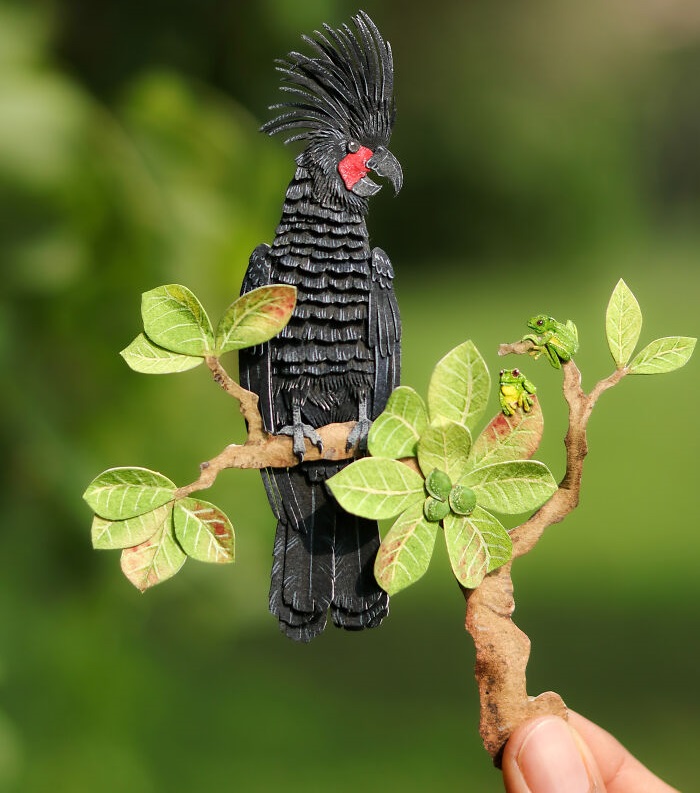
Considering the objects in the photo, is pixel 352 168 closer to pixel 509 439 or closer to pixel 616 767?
pixel 509 439

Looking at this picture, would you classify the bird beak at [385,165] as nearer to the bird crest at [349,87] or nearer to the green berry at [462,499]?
the bird crest at [349,87]

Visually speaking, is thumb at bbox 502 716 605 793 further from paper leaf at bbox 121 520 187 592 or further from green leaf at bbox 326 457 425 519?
paper leaf at bbox 121 520 187 592

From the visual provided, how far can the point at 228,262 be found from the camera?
1.64m

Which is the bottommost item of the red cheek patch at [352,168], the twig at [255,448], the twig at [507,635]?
the twig at [507,635]

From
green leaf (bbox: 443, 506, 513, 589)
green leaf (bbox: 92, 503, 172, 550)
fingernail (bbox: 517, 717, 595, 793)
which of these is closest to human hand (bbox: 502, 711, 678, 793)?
fingernail (bbox: 517, 717, 595, 793)

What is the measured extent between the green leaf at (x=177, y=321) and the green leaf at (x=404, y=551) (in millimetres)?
238

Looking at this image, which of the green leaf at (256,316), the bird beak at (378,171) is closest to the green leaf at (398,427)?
the green leaf at (256,316)

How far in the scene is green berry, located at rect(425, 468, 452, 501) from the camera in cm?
73

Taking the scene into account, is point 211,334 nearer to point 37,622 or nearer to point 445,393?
point 445,393

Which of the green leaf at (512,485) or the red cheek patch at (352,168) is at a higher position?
the red cheek patch at (352,168)

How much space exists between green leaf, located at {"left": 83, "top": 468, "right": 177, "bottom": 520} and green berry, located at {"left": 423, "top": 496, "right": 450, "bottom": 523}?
0.24m

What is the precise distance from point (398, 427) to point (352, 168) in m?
0.27

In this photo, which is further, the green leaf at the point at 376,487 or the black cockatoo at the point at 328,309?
the black cockatoo at the point at 328,309

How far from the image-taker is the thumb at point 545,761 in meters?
0.76
